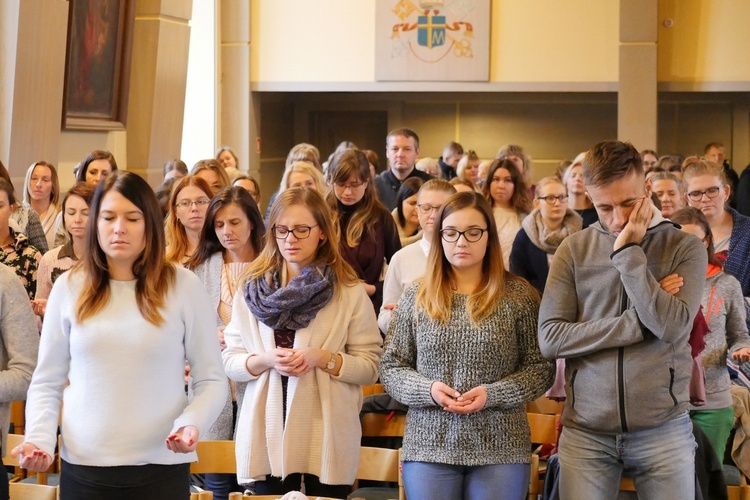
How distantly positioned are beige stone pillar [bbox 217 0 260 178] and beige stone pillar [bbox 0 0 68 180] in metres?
6.12

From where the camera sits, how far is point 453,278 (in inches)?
148

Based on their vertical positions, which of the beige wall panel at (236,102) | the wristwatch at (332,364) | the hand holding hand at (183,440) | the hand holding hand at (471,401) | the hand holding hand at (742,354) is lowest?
the hand holding hand at (183,440)

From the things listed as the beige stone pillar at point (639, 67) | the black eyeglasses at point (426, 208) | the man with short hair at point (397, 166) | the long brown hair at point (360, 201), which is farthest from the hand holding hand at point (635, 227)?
the beige stone pillar at point (639, 67)

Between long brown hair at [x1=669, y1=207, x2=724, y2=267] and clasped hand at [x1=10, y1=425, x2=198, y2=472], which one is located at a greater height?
long brown hair at [x1=669, y1=207, x2=724, y2=267]

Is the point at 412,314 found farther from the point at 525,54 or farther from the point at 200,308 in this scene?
the point at 525,54

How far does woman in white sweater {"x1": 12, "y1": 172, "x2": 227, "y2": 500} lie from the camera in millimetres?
3004

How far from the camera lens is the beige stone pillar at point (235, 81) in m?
15.2

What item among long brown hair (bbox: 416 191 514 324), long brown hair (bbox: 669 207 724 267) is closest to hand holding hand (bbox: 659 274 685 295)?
long brown hair (bbox: 416 191 514 324)

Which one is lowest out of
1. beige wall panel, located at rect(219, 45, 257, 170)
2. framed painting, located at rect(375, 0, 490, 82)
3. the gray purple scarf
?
the gray purple scarf

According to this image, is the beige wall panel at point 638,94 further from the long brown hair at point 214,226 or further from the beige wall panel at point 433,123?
the long brown hair at point 214,226

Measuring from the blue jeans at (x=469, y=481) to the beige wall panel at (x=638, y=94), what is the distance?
37.6 ft

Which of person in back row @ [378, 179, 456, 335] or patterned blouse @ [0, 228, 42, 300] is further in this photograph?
patterned blouse @ [0, 228, 42, 300]

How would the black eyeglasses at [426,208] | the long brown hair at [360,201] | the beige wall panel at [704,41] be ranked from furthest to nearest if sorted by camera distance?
the beige wall panel at [704,41]
the long brown hair at [360,201]
the black eyeglasses at [426,208]

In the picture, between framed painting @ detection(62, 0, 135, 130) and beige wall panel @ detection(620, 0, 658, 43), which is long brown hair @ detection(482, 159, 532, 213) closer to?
framed painting @ detection(62, 0, 135, 130)
